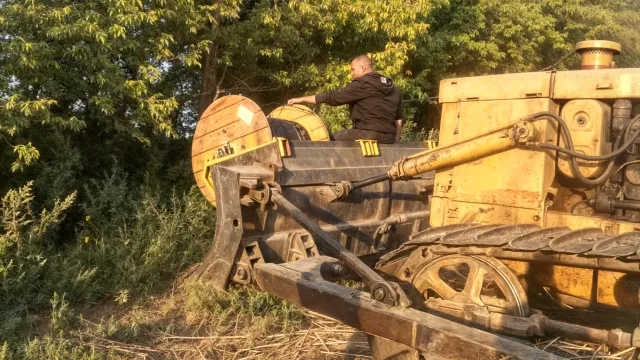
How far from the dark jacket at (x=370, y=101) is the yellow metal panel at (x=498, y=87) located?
1.68 metres

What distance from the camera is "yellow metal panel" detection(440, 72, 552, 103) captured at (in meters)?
4.50

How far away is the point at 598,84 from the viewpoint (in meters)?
4.32

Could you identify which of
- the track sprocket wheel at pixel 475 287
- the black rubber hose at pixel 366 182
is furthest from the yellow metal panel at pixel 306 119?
the track sprocket wheel at pixel 475 287

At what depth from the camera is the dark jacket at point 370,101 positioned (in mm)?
6688

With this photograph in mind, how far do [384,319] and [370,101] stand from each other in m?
3.55

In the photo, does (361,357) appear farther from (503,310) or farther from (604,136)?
(604,136)

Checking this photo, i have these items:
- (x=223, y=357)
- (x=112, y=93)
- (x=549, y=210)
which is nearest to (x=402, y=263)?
(x=549, y=210)

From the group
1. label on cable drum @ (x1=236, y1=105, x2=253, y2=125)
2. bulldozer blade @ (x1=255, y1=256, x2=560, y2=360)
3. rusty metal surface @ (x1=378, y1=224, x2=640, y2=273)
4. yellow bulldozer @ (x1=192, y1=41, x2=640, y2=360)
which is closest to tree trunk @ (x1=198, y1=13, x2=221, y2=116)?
label on cable drum @ (x1=236, y1=105, x2=253, y2=125)

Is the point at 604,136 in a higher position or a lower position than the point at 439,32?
lower

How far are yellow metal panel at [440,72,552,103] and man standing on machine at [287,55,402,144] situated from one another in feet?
5.51

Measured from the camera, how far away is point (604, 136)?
4.37 m

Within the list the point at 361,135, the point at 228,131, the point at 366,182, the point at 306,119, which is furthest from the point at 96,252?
the point at 361,135

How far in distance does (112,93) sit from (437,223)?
4.18 meters

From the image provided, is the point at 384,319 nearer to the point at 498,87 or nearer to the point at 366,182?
the point at 498,87
